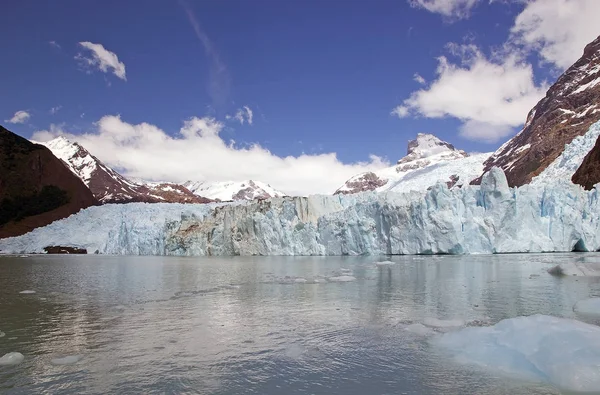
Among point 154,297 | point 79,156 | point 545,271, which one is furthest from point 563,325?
point 79,156

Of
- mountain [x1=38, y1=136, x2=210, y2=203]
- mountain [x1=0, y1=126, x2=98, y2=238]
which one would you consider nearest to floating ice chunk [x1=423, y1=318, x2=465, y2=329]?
mountain [x1=0, y1=126, x2=98, y2=238]

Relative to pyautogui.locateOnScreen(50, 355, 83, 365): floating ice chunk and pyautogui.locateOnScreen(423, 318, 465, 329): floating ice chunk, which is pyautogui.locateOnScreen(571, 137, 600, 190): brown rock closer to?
pyautogui.locateOnScreen(423, 318, 465, 329): floating ice chunk

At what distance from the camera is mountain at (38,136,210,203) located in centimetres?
13600

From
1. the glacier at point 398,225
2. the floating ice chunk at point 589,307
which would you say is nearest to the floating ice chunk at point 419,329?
the floating ice chunk at point 589,307

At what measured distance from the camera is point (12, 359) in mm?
4883

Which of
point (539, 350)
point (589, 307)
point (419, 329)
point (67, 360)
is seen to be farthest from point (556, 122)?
point (67, 360)

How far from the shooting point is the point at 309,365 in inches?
187

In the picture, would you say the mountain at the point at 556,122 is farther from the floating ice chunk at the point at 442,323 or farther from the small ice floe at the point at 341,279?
the floating ice chunk at the point at 442,323

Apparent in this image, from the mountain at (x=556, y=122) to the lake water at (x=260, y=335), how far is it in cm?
5533

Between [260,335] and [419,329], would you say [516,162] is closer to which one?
[419,329]

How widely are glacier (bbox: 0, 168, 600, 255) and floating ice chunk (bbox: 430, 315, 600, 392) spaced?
21.0 meters

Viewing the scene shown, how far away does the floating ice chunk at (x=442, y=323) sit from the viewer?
21.3 feet

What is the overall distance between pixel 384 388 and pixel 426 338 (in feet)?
6.88

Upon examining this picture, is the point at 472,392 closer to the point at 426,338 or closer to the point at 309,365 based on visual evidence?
the point at 309,365
